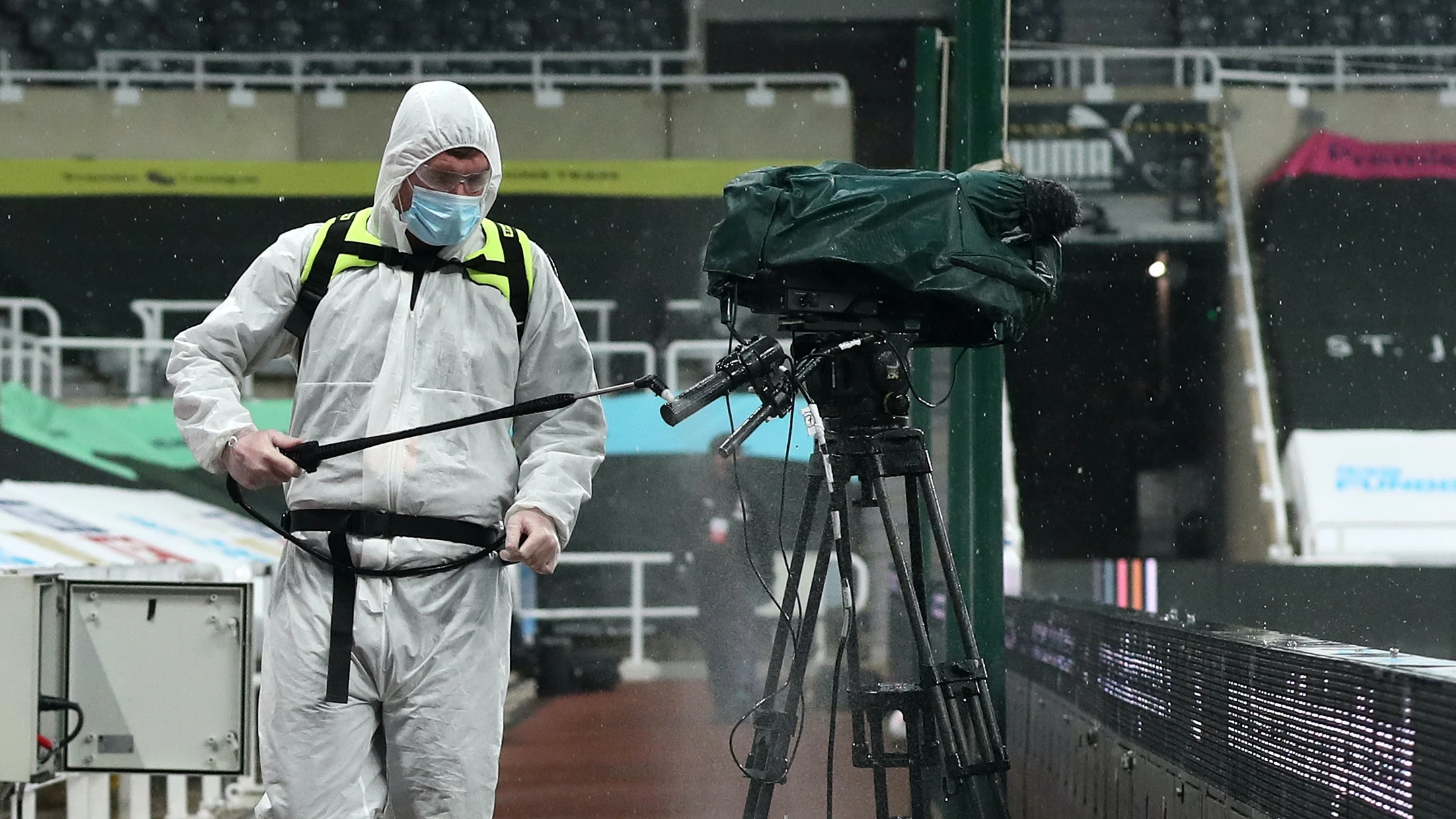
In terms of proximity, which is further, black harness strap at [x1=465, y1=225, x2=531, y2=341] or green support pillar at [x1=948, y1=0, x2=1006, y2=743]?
green support pillar at [x1=948, y1=0, x2=1006, y2=743]

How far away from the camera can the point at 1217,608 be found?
576 centimetres

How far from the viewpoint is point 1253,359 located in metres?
7.36

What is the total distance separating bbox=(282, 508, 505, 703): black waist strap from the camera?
1596 millimetres

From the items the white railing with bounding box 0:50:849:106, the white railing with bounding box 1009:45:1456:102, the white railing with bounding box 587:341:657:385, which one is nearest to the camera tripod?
the white railing with bounding box 587:341:657:385

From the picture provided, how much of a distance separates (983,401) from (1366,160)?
5.65m

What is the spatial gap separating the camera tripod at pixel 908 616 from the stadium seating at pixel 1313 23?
616 centimetres

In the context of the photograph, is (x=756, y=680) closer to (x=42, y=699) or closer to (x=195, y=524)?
(x=42, y=699)

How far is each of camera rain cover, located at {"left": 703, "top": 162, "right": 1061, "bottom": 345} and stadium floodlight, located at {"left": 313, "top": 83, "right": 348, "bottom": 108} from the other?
145 inches

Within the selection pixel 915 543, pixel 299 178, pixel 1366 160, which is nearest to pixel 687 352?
pixel 299 178

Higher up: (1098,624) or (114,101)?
(114,101)

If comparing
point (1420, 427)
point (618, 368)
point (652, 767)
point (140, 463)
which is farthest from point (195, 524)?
Answer: point (1420, 427)

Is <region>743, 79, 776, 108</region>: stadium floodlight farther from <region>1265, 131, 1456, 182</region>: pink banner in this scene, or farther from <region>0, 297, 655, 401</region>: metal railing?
<region>1265, 131, 1456, 182</region>: pink banner

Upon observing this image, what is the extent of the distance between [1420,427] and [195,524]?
5.94m

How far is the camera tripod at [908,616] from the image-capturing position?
2.08 metres
